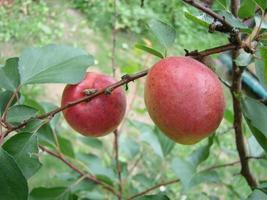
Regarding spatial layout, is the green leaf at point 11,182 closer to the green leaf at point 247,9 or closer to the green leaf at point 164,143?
the green leaf at point 247,9

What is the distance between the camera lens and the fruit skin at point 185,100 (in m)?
0.58

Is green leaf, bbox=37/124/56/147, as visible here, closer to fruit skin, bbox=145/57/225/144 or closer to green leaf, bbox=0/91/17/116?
green leaf, bbox=0/91/17/116

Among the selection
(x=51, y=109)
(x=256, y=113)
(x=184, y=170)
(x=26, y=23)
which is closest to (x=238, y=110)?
(x=256, y=113)

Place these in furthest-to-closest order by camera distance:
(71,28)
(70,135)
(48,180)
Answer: (71,28) < (70,135) < (48,180)

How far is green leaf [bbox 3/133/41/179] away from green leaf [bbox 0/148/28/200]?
0.14ft

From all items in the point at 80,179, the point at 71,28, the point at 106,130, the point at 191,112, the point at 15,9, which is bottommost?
the point at 71,28

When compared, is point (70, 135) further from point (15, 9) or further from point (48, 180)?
point (15, 9)

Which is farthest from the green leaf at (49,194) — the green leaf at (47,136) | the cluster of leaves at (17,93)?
the cluster of leaves at (17,93)

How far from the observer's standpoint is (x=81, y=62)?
2.38 feet

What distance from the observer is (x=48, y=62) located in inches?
29.2

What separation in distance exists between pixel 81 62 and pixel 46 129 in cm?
24

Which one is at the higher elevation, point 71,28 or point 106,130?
point 106,130

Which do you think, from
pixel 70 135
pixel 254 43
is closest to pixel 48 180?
pixel 70 135

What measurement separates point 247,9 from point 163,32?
0.44 feet
